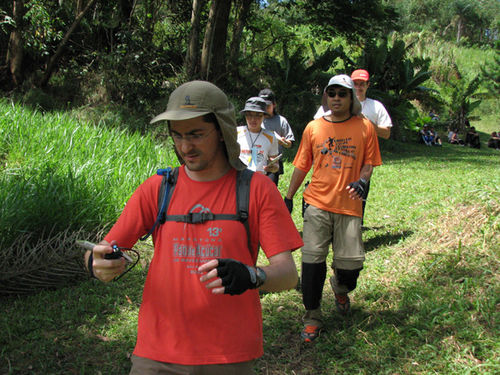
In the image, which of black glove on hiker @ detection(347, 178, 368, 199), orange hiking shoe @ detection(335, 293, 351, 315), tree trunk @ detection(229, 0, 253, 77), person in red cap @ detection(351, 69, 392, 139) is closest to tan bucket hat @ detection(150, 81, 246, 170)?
black glove on hiker @ detection(347, 178, 368, 199)

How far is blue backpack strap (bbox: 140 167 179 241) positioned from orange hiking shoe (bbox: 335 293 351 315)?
258cm

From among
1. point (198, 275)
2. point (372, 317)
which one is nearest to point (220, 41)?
point (372, 317)

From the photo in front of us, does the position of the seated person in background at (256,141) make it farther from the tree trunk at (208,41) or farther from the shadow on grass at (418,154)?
the shadow on grass at (418,154)

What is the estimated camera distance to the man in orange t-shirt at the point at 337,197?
3.98m

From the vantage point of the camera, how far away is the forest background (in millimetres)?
3750

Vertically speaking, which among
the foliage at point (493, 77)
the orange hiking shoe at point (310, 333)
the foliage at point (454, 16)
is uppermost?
the foliage at point (454, 16)

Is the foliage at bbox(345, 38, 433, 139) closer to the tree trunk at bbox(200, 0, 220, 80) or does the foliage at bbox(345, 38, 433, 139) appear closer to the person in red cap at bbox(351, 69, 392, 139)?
the tree trunk at bbox(200, 0, 220, 80)

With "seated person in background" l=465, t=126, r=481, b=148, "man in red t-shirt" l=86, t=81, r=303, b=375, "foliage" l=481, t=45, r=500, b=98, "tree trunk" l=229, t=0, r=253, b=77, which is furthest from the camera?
"foliage" l=481, t=45, r=500, b=98

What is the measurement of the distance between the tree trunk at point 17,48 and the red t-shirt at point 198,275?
1252 centimetres

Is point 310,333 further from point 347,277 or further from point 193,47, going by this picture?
point 193,47

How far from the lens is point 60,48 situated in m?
13.8

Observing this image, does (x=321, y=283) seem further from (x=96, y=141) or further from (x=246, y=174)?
(x=96, y=141)

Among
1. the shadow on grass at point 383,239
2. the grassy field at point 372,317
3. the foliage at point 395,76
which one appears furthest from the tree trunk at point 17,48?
the foliage at point 395,76

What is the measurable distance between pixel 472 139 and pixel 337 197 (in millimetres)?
22675
